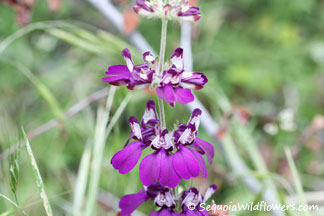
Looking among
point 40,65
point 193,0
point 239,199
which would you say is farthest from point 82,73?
point 239,199

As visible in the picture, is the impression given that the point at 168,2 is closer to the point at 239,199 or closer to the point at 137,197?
the point at 137,197

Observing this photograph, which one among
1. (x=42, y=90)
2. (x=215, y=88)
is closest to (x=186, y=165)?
(x=42, y=90)

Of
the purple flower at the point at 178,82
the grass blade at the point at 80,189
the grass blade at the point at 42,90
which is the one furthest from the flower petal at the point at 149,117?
the grass blade at the point at 42,90

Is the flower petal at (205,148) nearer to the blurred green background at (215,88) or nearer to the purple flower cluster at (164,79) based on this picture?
the purple flower cluster at (164,79)

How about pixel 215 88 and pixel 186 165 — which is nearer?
pixel 186 165

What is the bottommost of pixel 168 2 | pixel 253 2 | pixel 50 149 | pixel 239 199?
pixel 239 199

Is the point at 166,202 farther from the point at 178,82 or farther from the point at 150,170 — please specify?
the point at 178,82

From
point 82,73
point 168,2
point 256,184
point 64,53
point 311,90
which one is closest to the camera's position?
point 168,2
